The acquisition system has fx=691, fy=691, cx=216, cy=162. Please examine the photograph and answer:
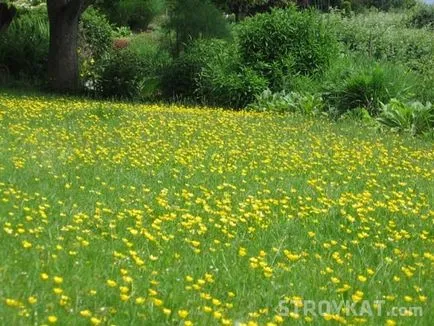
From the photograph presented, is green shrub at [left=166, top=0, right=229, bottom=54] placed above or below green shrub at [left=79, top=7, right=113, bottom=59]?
above

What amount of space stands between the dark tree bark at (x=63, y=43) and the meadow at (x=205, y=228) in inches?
235

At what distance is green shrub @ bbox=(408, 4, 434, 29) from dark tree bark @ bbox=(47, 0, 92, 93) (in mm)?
16759

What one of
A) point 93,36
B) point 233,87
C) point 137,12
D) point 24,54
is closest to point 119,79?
point 233,87

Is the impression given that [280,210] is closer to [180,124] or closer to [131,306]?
[131,306]

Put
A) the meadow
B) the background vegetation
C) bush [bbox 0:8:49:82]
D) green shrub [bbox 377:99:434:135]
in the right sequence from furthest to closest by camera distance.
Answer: bush [bbox 0:8:49:82], the background vegetation, green shrub [bbox 377:99:434:135], the meadow

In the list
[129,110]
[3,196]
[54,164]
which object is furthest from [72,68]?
[3,196]

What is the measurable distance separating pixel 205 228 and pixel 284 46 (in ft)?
35.0

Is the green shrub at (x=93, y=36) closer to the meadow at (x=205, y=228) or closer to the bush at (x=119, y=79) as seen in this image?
the bush at (x=119, y=79)

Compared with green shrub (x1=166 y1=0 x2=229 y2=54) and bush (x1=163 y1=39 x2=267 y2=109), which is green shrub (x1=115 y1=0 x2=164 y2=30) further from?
bush (x1=163 y1=39 x2=267 y2=109)

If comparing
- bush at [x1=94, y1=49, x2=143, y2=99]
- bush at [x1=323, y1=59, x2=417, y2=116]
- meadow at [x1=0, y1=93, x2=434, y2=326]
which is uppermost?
meadow at [x1=0, y1=93, x2=434, y2=326]

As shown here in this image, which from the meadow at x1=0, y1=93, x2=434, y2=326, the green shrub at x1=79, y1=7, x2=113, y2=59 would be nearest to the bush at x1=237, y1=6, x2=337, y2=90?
the green shrub at x1=79, y1=7, x2=113, y2=59

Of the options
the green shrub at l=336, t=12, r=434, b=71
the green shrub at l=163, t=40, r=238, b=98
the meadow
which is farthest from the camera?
the green shrub at l=336, t=12, r=434, b=71

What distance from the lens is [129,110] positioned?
11.1 meters

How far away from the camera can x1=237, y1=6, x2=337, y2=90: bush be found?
14570 mm
